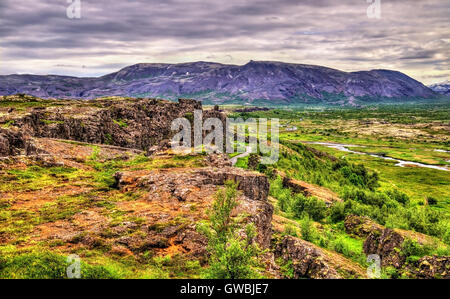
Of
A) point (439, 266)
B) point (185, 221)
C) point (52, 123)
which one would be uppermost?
point (52, 123)

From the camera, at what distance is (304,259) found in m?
32.4

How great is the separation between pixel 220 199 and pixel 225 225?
2616mm

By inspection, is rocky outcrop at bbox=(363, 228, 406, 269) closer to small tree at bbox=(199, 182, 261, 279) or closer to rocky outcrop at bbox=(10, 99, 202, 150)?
small tree at bbox=(199, 182, 261, 279)

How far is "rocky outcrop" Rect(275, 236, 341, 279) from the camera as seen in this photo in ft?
98.5

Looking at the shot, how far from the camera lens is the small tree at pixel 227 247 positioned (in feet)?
71.9

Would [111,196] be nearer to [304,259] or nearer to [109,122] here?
[304,259]

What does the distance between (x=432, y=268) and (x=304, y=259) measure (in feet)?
55.3

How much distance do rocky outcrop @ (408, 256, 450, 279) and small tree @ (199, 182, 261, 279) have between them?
2328 centimetres

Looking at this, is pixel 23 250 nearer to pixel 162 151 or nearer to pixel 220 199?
pixel 220 199

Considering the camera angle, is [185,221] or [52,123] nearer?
[185,221]

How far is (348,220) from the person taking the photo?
62812 millimetres

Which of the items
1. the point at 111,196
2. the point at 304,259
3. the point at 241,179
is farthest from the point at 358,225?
the point at 111,196
